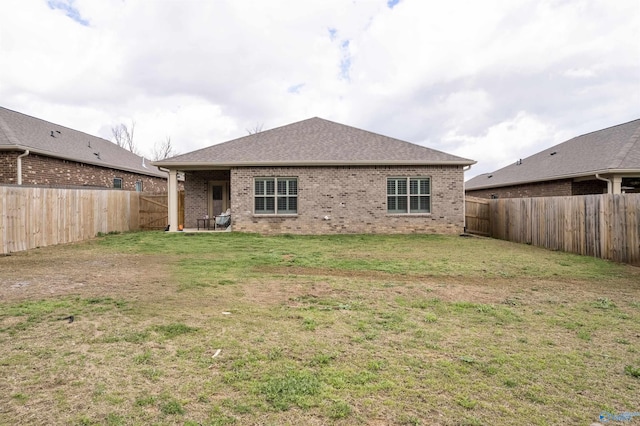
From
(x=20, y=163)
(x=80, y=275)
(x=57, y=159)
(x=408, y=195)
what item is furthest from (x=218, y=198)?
(x=80, y=275)

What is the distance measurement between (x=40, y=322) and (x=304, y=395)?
3.50 metres

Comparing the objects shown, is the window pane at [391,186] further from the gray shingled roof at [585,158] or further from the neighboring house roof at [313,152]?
the gray shingled roof at [585,158]

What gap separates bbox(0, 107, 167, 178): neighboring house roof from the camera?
581 inches

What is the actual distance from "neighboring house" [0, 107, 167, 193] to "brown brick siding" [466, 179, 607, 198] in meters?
23.1

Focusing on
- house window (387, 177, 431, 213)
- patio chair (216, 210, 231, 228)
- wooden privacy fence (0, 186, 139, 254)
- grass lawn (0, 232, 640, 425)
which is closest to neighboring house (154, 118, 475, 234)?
house window (387, 177, 431, 213)

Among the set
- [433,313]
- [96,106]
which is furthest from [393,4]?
[96,106]

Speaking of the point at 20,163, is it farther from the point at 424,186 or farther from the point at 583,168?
the point at 583,168

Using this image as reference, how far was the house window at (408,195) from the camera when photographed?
15227mm

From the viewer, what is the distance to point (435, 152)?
51.2 feet

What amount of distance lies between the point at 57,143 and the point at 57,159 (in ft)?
4.92

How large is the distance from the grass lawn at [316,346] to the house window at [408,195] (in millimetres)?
7882

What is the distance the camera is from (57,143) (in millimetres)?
17406

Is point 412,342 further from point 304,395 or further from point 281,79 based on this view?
point 281,79

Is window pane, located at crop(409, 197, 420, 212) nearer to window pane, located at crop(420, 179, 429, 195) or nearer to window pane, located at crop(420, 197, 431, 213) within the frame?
window pane, located at crop(420, 197, 431, 213)
